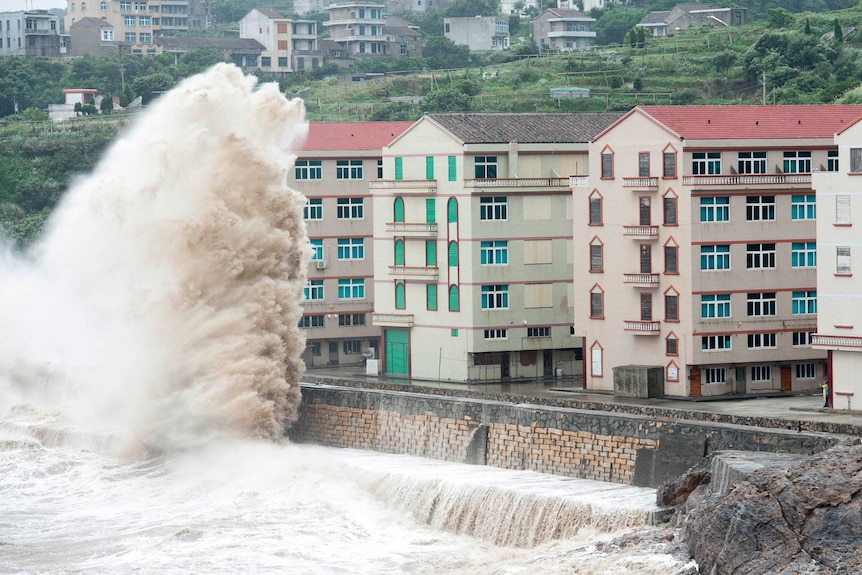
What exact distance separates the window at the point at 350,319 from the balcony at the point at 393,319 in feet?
13.1

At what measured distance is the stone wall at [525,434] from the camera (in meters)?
36.2

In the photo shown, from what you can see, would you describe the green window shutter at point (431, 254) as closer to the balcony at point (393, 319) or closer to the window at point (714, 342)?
the balcony at point (393, 319)

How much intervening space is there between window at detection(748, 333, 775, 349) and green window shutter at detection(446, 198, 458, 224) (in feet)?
31.9

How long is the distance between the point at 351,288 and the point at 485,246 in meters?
8.09

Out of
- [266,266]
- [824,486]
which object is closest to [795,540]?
[824,486]

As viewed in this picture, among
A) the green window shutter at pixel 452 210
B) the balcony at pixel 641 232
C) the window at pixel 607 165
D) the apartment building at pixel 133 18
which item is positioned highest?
the apartment building at pixel 133 18

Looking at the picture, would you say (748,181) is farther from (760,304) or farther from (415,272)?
(415,272)

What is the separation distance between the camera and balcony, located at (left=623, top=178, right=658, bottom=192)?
46406 mm

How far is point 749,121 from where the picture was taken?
47188 millimetres

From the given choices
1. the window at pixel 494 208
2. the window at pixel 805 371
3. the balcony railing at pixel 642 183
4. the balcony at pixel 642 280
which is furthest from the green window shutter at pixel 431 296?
the window at pixel 805 371

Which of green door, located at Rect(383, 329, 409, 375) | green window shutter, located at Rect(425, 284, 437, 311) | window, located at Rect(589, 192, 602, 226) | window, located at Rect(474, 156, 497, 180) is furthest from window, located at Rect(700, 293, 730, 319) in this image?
green door, located at Rect(383, 329, 409, 375)

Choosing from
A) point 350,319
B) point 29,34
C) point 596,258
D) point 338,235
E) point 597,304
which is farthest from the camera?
point 29,34

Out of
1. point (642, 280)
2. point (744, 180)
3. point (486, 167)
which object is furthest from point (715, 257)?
point (486, 167)

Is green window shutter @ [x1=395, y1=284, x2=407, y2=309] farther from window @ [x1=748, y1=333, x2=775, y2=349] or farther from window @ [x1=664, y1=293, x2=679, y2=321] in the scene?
window @ [x1=748, y1=333, x2=775, y2=349]
